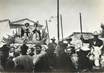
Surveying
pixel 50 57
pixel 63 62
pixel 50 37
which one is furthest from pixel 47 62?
pixel 50 37

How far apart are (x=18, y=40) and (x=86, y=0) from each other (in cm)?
101

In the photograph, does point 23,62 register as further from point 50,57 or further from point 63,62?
point 63,62

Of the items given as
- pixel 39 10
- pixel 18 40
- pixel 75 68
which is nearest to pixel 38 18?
pixel 39 10

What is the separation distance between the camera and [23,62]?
2.77 m

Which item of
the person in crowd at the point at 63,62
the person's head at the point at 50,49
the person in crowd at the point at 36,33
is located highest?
the person in crowd at the point at 36,33

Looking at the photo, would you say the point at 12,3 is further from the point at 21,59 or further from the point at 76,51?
the point at 76,51

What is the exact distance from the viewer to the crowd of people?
276cm

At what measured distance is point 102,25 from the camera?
9.23 feet

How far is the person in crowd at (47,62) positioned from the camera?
2763mm

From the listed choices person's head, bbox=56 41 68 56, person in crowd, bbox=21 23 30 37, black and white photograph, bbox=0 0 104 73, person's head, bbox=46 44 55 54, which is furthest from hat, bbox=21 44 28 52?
person's head, bbox=56 41 68 56

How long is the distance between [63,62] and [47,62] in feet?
0.66

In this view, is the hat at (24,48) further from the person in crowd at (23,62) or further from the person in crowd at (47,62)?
the person in crowd at (47,62)

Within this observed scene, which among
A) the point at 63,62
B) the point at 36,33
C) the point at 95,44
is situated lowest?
the point at 63,62

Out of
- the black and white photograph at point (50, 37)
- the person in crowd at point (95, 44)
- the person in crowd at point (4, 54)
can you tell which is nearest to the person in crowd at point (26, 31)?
the black and white photograph at point (50, 37)
